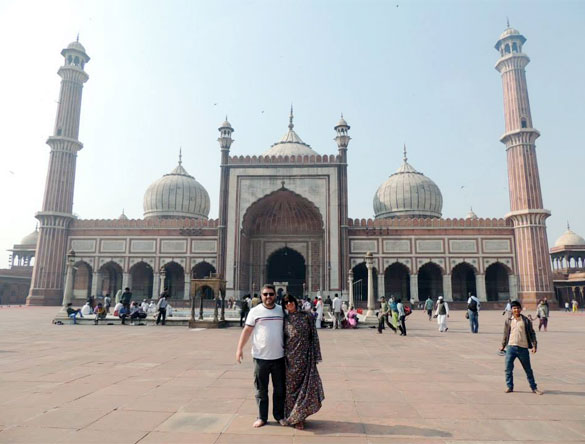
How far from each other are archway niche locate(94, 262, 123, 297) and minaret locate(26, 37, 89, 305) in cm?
360

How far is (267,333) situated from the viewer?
3.93 meters

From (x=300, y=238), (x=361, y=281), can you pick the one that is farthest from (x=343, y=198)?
(x=361, y=281)

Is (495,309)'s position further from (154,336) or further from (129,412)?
(129,412)

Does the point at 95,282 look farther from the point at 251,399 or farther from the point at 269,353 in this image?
the point at 269,353

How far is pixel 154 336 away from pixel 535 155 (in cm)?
2888

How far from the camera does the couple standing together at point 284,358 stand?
3.83 meters

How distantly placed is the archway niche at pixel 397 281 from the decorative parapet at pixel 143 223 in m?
13.1

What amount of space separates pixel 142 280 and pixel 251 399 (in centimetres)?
3074

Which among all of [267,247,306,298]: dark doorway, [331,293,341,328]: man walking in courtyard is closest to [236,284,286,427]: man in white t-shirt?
[331,293,341,328]: man walking in courtyard

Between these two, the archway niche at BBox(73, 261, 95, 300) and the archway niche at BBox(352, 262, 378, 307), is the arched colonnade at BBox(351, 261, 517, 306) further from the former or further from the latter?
the archway niche at BBox(73, 261, 95, 300)

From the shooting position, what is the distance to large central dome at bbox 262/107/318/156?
35188 mm

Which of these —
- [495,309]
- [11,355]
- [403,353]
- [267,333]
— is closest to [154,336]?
[11,355]

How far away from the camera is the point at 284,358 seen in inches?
156

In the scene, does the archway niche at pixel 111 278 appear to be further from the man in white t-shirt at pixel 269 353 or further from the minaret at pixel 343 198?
the man in white t-shirt at pixel 269 353
